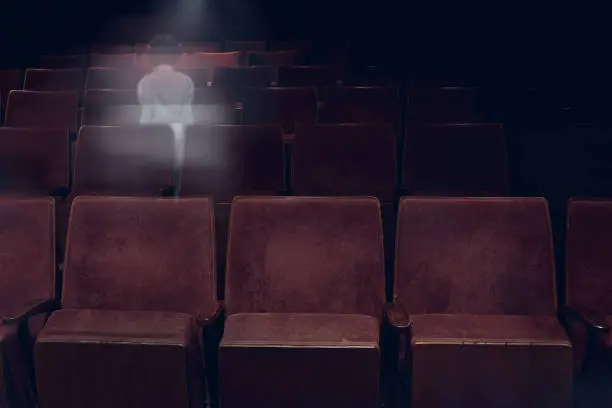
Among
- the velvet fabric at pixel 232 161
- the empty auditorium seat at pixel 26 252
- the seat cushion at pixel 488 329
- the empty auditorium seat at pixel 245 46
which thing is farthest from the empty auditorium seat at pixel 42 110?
the empty auditorium seat at pixel 245 46

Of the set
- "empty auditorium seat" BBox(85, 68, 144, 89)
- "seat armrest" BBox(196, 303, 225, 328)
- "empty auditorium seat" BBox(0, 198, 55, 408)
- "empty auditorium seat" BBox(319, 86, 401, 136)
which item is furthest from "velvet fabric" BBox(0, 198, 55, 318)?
"empty auditorium seat" BBox(85, 68, 144, 89)

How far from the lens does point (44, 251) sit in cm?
55

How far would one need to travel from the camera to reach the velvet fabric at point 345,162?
28.4 inches

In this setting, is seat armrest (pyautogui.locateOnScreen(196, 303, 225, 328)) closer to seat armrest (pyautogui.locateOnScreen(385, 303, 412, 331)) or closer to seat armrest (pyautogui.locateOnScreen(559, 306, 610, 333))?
seat armrest (pyautogui.locateOnScreen(385, 303, 412, 331))

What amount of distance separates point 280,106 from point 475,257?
18.6 inches

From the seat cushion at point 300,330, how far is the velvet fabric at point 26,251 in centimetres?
16

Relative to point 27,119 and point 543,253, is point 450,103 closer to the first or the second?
point 543,253

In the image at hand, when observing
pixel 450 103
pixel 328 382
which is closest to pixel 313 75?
pixel 450 103

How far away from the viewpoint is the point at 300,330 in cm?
48

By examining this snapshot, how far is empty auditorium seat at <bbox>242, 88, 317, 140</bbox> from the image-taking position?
93cm

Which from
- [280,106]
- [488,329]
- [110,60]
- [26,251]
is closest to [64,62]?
[110,60]

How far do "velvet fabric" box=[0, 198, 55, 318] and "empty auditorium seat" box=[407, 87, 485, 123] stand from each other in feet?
1.79

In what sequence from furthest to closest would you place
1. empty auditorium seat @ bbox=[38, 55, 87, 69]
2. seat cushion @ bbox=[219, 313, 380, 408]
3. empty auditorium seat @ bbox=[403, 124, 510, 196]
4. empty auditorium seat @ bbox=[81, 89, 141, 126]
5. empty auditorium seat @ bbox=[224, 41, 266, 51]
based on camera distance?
empty auditorium seat @ bbox=[224, 41, 266, 51], empty auditorium seat @ bbox=[38, 55, 87, 69], empty auditorium seat @ bbox=[81, 89, 141, 126], empty auditorium seat @ bbox=[403, 124, 510, 196], seat cushion @ bbox=[219, 313, 380, 408]

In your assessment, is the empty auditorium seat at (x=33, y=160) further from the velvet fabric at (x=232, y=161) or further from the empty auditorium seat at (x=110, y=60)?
the empty auditorium seat at (x=110, y=60)
